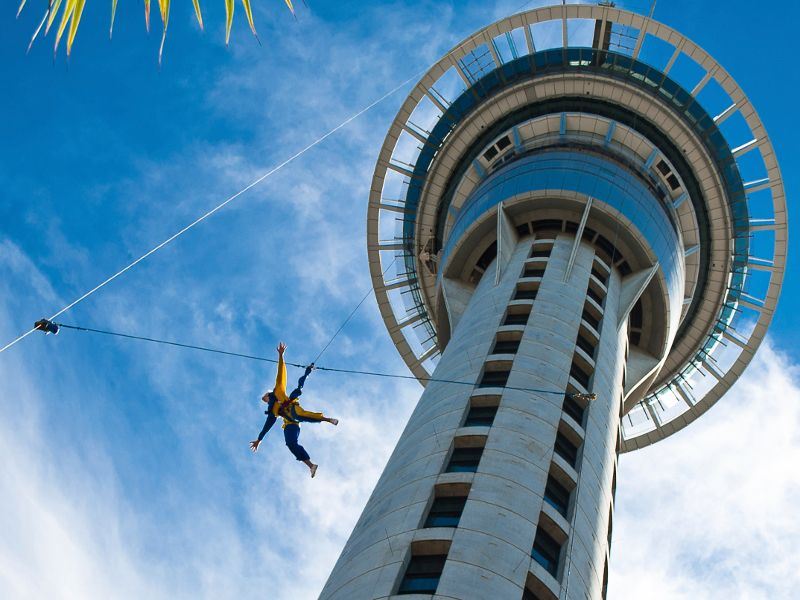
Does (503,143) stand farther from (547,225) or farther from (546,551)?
(546,551)

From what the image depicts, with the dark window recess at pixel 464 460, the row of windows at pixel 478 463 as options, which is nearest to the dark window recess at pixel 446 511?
the row of windows at pixel 478 463

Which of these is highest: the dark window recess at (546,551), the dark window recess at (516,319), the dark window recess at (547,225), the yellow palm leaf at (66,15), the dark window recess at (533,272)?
the dark window recess at (547,225)

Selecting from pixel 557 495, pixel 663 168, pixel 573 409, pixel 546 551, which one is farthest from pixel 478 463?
pixel 663 168

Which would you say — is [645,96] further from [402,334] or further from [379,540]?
[379,540]

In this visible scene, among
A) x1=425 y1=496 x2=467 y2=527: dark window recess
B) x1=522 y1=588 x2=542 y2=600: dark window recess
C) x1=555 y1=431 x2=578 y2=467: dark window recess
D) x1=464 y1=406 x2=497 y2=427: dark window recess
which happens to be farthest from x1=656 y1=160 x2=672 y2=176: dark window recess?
x1=522 y1=588 x2=542 y2=600: dark window recess

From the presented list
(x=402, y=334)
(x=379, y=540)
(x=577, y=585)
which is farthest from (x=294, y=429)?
(x=402, y=334)

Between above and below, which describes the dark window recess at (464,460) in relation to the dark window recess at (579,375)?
below

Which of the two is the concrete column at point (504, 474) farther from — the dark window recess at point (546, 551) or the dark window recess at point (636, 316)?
the dark window recess at point (636, 316)
